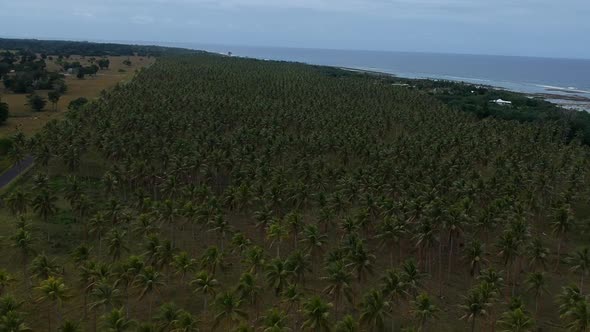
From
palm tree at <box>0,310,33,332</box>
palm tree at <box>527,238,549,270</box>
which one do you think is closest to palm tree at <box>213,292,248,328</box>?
palm tree at <box>0,310,33,332</box>

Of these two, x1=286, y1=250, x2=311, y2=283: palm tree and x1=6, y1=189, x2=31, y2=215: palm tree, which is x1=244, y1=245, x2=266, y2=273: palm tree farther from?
x1=6, y1=189, x2=31, y2=215: palm tree

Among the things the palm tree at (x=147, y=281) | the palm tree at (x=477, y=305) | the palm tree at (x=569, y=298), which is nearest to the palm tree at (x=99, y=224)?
the palm tree at (x=147, y=281)

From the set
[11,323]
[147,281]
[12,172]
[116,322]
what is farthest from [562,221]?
[12,172]

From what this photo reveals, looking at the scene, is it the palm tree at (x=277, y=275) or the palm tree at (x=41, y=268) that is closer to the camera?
the palm tree at (x=41, y=268)

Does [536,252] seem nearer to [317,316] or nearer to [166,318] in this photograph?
[317,316]

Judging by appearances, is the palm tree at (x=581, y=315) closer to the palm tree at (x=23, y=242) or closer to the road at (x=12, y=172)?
the palm tree at (x=23, y=242)

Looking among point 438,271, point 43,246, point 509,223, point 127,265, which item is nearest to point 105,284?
point 127,265
